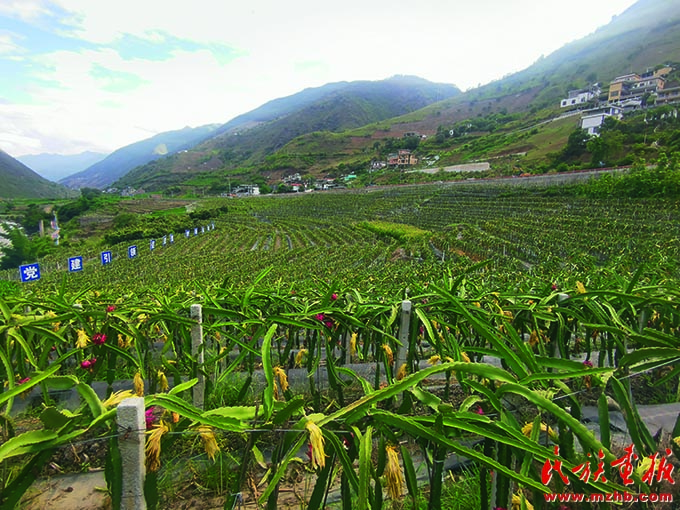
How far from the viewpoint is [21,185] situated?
413 feet

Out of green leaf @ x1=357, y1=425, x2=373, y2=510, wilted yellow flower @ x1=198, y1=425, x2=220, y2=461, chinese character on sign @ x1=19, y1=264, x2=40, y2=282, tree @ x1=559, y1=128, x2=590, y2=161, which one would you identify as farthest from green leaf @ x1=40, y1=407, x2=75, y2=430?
tree @ x1=559, y1=128, x2=590, y2=161

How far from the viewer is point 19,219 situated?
211 ft

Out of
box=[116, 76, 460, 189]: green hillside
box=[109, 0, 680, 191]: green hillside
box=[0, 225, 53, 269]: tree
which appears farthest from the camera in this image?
box=[116, 76, 460, 189]: green hillside

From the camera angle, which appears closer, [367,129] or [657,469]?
[657,469]

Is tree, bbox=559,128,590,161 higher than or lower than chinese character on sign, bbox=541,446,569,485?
higher

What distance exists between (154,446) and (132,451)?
8 cm

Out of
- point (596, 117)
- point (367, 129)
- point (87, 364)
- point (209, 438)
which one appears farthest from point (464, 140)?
point (209, 438)

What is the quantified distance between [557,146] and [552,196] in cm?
2844

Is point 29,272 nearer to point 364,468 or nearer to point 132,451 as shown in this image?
point 132,451

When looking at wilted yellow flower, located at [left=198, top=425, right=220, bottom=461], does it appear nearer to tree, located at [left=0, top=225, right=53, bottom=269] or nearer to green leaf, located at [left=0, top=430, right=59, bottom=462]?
green leaf, located at [left=0, top=430, right=59, bottom=462]

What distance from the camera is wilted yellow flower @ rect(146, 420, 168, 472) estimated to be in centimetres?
81

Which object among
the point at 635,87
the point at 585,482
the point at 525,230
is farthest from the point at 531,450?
the point at 635,87

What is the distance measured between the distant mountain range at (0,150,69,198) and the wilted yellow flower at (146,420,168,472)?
155 metres

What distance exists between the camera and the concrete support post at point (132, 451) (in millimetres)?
805
